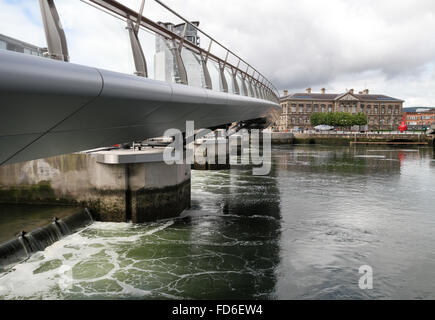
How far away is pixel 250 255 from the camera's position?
441 inches

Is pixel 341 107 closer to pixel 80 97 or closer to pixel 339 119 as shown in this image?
pixel 339 119

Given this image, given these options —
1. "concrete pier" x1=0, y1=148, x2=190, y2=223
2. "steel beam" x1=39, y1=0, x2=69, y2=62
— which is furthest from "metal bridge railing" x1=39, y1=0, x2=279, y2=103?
"concrete pier" x1=0, y1=148, x2=190, y2=223

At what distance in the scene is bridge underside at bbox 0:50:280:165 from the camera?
396cm

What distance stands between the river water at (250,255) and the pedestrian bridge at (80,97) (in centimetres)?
363

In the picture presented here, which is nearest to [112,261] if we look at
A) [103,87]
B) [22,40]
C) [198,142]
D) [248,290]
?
[248,290]

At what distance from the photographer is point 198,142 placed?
103 feet

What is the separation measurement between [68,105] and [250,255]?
773 cm

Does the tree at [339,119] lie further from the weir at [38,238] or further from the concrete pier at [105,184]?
the weir at [38,238]

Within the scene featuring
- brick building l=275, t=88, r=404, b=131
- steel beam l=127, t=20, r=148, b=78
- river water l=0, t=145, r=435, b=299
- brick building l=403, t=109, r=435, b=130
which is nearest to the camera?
steel beam l=127, t=20, r=148, b=78

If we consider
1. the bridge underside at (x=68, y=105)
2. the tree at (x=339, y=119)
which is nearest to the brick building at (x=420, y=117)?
the tree at (x=339, y=119)

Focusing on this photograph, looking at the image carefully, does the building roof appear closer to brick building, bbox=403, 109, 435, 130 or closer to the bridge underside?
brick building, bbox=403, 109, 435, 130

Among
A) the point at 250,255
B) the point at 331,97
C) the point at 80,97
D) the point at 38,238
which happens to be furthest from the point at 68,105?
the point at 331,97

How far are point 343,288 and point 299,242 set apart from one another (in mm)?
3424

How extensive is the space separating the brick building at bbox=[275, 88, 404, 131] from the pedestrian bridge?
115 meters
